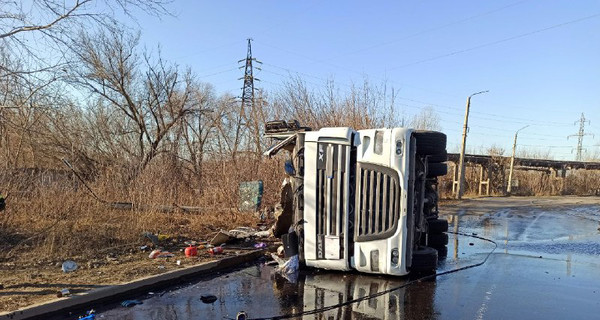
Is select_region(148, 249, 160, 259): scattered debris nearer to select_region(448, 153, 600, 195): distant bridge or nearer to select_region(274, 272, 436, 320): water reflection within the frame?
select_region(274, 272, 436, 320): water reflection

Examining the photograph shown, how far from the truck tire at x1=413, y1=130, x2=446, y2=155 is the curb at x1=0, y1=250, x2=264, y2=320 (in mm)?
3715

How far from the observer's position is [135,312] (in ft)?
A: 15.6

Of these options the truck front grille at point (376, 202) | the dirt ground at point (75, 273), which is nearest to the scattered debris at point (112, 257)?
the dirt ground at point (75, 273)

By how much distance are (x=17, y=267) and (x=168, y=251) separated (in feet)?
7.66

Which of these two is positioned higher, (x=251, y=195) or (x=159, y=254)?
(x=251, y=195)

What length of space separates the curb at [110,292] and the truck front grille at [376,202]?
2.53 metres

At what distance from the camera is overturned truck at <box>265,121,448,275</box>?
18.8 ft

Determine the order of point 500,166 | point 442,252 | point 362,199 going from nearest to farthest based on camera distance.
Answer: point 362,199 → point 442,252 → point 500,166

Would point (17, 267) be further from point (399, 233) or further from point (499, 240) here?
point (499, 240)

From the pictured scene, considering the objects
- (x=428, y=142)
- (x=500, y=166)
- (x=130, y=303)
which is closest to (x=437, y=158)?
(x=428, y=142)

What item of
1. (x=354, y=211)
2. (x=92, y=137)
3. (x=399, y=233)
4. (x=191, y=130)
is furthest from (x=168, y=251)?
(x=191, y=130)

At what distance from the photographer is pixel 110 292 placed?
5.21 m

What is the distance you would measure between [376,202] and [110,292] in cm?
372

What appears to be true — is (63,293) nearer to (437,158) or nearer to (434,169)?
(434,169)
